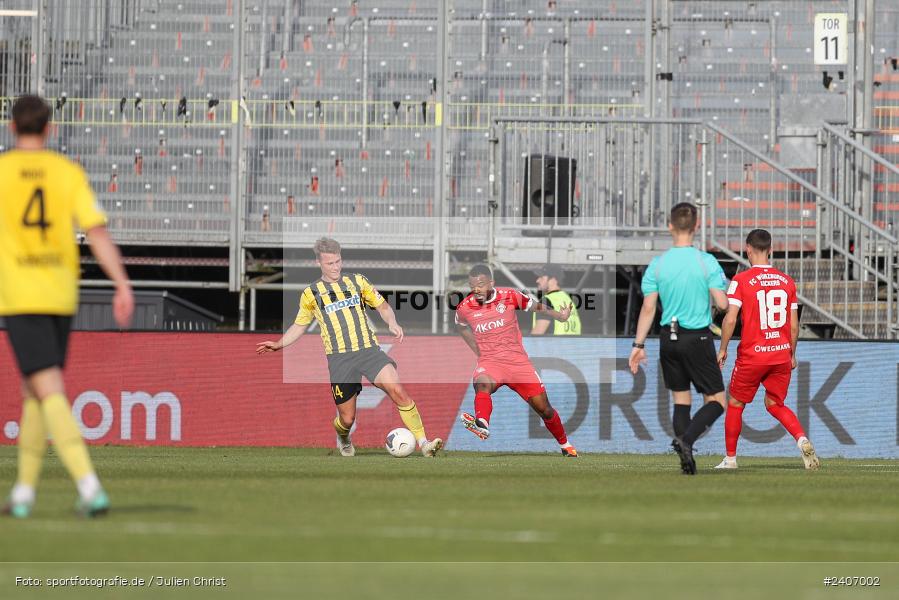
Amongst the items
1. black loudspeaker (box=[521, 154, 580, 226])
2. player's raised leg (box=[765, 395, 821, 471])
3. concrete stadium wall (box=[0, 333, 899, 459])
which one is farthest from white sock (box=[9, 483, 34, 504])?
black loudspeaker (box=[521, 154, 580, 226])

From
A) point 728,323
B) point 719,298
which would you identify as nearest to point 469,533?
point 719,298

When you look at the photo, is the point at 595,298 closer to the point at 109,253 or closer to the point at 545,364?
the point at 545,364

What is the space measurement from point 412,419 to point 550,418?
1440mm

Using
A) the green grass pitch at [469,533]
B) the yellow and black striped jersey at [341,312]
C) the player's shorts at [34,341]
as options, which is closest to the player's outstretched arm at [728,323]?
the green grass pitch at [469,533]

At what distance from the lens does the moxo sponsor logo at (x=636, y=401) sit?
1667cm

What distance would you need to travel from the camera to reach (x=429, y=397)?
17297 millimetres

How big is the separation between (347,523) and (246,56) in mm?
16897

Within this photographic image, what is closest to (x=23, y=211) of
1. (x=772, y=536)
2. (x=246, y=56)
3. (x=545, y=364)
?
(x=772, y=536)

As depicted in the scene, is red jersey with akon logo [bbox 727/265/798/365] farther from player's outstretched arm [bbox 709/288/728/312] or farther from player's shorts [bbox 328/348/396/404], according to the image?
player's shorts [bbox 328/348/396/404]

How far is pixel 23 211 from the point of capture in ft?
22.3

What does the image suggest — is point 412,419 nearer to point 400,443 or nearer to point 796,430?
point 400,443

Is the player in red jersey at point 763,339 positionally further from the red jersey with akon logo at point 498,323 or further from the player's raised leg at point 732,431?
the red jersey with akon logo at point 498,323

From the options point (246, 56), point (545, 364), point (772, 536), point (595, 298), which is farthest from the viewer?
point (246, 56)

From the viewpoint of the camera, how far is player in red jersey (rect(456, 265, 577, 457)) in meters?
14.9
